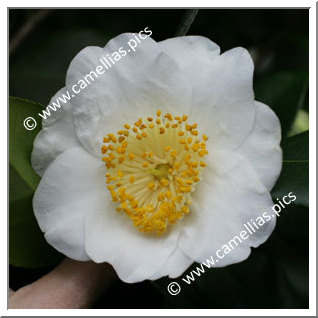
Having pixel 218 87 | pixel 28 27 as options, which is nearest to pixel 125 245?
pixel 218 87

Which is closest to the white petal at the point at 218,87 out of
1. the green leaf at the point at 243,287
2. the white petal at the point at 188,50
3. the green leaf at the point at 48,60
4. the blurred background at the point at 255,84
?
the white petal at the point at 188,50

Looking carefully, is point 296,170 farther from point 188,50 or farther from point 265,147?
point 188,50

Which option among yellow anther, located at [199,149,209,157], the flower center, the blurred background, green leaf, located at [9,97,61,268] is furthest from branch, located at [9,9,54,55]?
yellow anther, located at [199,149,209,157]

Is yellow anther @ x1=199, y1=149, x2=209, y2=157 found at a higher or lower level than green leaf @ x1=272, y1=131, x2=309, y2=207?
higher

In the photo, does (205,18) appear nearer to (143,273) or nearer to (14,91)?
(14,91)

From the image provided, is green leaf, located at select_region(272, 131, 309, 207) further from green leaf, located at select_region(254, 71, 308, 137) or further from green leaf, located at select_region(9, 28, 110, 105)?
green leaf, located at select_region(9, 28, 110, 105)
